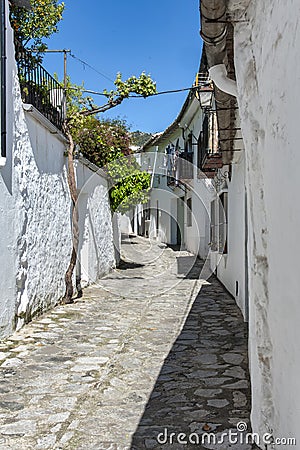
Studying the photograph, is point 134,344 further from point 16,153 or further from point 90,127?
point 90,127

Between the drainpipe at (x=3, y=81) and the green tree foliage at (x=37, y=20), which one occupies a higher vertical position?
Result: the green tree foliage at (x=37, y=20)

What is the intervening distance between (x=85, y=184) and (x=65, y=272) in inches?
111

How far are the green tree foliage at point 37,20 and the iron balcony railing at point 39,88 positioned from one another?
0.58 metres

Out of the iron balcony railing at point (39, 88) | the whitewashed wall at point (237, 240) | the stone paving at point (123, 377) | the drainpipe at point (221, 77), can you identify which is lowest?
the stone paving at point (123, 377)

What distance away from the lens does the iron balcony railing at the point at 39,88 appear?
7.42 meters

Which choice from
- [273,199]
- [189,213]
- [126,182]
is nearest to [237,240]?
[126,182]

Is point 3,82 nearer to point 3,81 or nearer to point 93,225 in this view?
point 3,81

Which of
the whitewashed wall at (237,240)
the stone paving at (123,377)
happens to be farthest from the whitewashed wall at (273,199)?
the whitewashed wall at (237,240)

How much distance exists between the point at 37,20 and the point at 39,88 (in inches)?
44.8

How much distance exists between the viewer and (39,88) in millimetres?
8398

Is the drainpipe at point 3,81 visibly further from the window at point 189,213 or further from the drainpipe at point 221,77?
the window at point 189,213

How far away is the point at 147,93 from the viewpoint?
425 inches

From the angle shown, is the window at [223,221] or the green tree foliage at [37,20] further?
the window at [223,221]

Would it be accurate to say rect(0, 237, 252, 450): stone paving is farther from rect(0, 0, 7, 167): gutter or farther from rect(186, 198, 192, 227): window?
rect(186, 198, 192, 227): window
